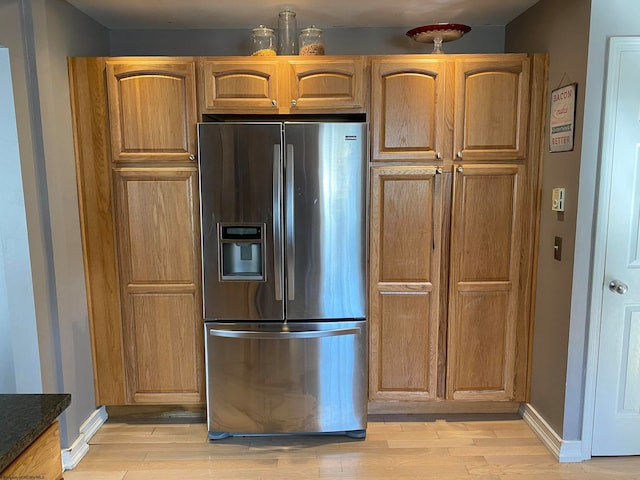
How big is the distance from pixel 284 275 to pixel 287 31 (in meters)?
1.36

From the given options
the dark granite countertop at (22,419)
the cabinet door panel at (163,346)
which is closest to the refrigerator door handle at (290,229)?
the cabinet door panel at (163,346)

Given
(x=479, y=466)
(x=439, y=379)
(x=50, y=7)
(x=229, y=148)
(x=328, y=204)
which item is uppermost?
(x=50, y=7)

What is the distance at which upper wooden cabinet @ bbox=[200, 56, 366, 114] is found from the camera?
93.7 inches

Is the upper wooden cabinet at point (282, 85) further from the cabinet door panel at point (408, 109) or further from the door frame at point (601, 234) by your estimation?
the door frame at point (601, 234)

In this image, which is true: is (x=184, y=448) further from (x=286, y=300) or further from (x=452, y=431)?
(x=452, y=431)

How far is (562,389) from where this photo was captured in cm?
226

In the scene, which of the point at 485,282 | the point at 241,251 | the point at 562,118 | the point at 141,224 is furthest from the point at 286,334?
the point at 562,118

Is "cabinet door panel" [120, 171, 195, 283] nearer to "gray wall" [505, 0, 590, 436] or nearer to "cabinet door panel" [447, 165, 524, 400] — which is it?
"cabinet door panel" [447, 165, 524, 400]

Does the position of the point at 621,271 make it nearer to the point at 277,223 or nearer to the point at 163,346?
the point at 277,223

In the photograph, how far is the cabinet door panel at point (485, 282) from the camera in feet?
8.09

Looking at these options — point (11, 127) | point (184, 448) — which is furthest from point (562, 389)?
point (11, 127)

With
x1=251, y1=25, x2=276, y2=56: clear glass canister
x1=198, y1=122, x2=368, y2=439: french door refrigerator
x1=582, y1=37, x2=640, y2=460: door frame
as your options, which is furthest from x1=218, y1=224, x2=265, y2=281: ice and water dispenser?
x1=582, y1=37, x2=640, y2=460: door frame

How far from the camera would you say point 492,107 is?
7.91 ft

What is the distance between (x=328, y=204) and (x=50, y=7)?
1649mm
